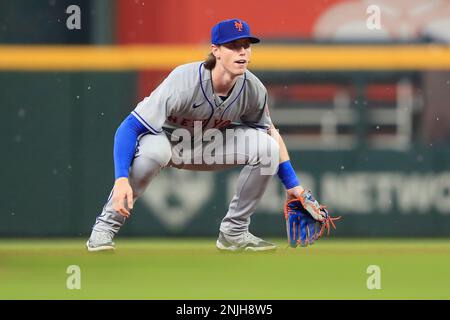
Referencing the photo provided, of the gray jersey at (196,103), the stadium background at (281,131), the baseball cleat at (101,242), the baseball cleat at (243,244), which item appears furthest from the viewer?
the stadium background at (281,131)

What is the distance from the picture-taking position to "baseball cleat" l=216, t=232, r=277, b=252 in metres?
5.39

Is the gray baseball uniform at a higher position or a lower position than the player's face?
lower

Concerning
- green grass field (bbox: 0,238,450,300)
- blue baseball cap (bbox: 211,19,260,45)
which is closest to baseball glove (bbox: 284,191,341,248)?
green grass field (bbox: 0,238,450,300)

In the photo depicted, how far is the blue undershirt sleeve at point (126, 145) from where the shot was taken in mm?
4812

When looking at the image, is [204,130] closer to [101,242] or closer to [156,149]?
[156,149]

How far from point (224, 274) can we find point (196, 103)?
0.83 metres

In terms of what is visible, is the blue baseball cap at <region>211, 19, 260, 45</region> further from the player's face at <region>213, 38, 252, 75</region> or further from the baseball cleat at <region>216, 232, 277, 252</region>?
the baseball cleat at <region>216, 232, 277, 252</region>

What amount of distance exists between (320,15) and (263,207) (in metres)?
4.04

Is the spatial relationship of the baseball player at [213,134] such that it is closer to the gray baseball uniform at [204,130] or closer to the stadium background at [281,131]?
the gray baseball uniform at [204,130]

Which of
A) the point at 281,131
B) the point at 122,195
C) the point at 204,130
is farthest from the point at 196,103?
the point at 281,131

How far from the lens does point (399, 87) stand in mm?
8227

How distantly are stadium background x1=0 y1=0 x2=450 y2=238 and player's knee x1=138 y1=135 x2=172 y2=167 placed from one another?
2854 mm

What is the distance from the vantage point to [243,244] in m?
5.40

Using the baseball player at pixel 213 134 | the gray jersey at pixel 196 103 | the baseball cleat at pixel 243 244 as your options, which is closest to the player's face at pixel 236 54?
the baseball player at pixel 213 134
